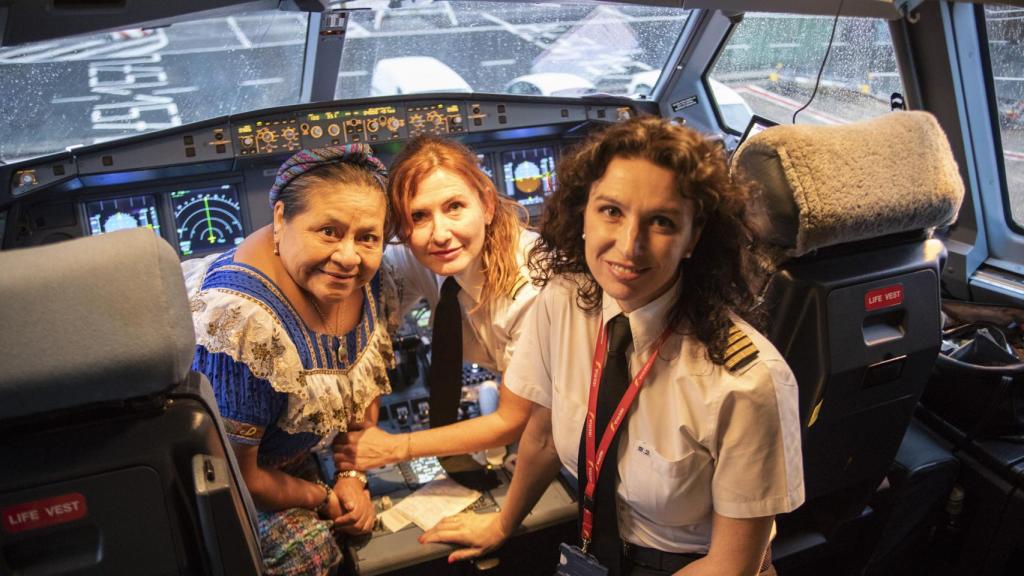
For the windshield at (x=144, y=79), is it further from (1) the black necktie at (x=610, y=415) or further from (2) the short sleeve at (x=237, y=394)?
(1) the black necktie at (x=610, y=415)

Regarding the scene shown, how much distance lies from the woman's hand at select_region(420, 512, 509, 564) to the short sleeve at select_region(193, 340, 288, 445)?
481mm

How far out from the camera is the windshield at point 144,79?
9.15 ft

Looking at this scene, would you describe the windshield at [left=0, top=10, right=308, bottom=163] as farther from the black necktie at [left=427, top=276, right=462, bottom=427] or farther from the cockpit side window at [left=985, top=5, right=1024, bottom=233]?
the cockpit side window at [left=985, top=5, right=1024, bottom=233]

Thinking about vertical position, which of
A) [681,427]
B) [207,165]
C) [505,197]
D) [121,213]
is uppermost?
[207,165]

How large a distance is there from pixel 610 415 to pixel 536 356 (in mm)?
255

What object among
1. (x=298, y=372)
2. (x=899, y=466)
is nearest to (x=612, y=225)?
(x=298, y=372)

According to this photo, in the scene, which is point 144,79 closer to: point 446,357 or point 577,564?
point 446,357

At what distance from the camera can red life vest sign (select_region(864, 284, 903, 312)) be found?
1.50 meters

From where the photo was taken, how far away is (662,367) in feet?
4.09

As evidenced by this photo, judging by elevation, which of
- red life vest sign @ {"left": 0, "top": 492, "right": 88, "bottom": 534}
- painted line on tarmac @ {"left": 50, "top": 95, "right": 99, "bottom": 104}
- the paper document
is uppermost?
painted line on tarmac @ {"left": 50, "top": 95, "right": 99, "bottom": 104}

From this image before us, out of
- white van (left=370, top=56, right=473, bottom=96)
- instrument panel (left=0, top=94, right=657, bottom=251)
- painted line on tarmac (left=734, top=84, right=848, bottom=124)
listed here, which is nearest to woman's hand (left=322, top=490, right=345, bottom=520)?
instrument panel (left=0, top=94, right=657, bottom=251)

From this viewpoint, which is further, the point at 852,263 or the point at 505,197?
the point at 505,197

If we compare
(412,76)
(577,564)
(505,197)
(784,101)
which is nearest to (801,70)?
(784,101)

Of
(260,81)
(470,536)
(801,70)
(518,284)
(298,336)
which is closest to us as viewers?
(298,336)
